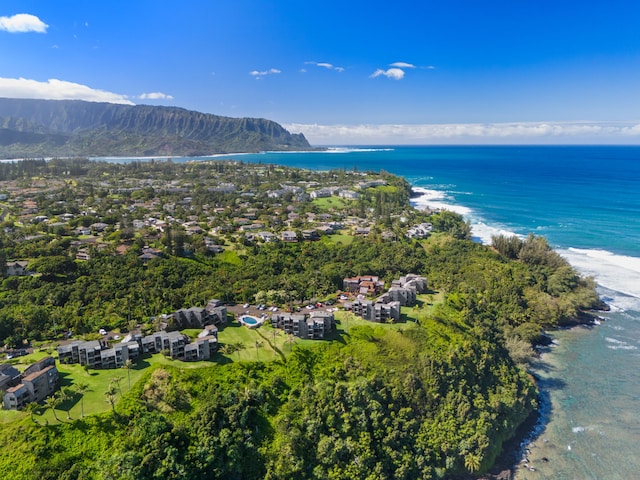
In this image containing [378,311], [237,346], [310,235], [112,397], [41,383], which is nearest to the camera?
[112,397]

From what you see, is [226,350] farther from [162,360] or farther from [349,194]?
[349,194]

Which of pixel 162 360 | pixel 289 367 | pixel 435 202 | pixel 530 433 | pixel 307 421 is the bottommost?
pixel 530 433

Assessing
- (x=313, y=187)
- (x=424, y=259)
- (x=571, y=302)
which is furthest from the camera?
(x=313, y=187)

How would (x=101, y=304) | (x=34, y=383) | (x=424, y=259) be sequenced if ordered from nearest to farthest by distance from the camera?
(x=34, y=383)
(x=101, y=304)
(x=424, y=259)

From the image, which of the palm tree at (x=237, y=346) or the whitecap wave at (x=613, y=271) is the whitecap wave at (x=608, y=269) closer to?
the whitecap wave at (x=613, y=271)

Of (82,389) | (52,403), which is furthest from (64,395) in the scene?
(82,389)

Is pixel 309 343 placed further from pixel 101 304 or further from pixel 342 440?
pixel 101 304

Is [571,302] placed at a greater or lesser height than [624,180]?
lesser

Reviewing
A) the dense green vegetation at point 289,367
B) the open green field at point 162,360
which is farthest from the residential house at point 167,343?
the dense green vegetation at point 289,367

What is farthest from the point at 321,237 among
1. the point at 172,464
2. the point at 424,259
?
the point at 172,464
